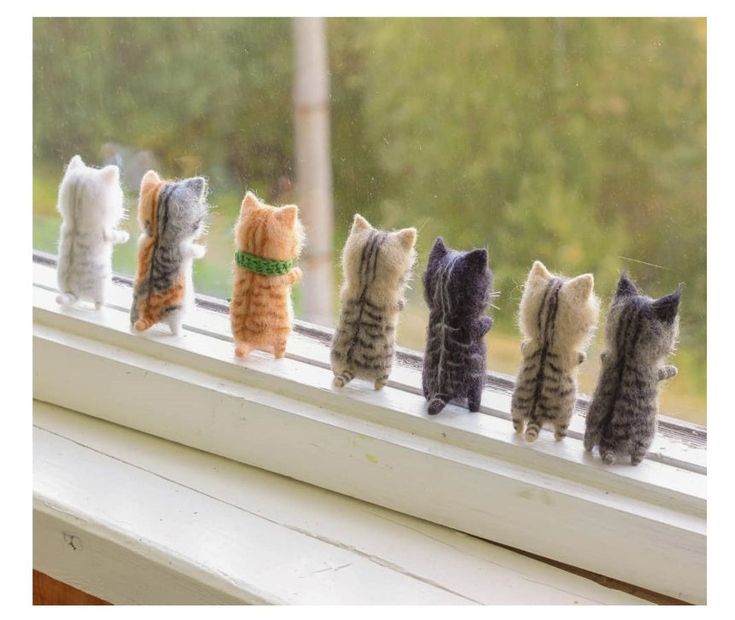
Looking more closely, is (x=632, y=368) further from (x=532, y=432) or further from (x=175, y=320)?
(x=175, y=320)

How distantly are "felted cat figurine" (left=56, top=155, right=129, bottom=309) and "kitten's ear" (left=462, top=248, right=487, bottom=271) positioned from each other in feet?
1.44

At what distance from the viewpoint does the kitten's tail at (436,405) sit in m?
0.85

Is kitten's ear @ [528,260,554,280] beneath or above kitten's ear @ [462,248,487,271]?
beneath

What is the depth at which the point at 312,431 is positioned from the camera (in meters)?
0.91

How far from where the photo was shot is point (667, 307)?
75 cm

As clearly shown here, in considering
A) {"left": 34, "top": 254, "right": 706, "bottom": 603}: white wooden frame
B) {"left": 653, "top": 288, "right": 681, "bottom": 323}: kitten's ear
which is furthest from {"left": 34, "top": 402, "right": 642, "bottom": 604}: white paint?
{"left": 653, "top": 288, "right": 681, "bottom": 323}: kitten's ear

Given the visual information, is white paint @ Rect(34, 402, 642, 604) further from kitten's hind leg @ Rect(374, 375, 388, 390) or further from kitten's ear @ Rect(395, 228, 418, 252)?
kitten's ear @ Rect(395, 228, 418, 252)

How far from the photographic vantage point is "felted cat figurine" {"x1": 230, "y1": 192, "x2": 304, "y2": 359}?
3.07ft

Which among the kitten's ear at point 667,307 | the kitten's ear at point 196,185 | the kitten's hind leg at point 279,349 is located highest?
the kitten's ear at point 196,185

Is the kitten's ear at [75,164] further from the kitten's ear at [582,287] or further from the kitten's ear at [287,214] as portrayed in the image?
the kitten's ear at [582,287]

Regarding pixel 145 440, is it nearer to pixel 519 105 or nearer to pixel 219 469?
pixel 219 469

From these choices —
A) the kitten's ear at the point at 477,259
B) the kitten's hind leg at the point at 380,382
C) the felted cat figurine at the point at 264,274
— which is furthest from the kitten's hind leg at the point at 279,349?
the kitten's ear at the point at 477,259

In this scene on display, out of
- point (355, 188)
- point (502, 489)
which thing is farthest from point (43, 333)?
point (502, 489)

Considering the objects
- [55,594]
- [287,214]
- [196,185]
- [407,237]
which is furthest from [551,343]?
[55,594]
